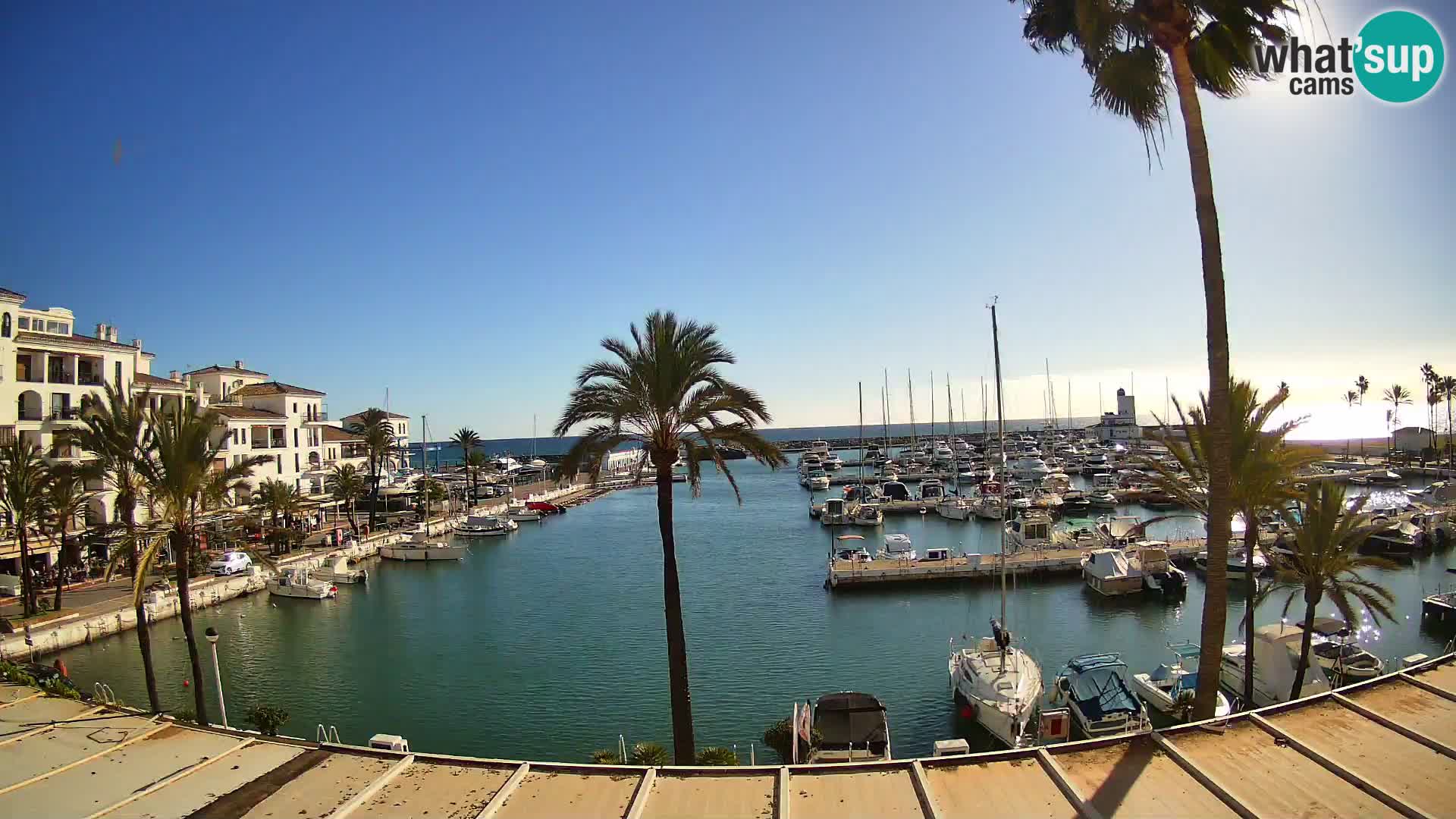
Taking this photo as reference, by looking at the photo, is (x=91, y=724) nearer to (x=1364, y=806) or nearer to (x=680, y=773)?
(x=680, y=773)

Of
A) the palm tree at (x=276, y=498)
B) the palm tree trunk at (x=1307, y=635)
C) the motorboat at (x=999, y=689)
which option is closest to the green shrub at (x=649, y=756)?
the motorboat at (x=999, y=689)

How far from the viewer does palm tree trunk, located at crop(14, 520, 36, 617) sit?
98.8 ft

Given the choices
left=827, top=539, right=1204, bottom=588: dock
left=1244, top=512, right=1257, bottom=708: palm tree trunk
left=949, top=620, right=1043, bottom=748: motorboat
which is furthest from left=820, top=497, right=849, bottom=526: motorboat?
left=1244, top=512, right=1257, bottom=708: palm tree trunk

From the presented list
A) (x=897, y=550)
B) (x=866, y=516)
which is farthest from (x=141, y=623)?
(x=866, y=516)

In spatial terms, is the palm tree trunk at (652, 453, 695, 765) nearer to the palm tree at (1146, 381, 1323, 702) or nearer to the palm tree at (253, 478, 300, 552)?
the palm tree at (1146, 381, 1323, 702)

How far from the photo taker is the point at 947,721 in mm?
22250

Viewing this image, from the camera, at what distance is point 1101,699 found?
20.2 meters

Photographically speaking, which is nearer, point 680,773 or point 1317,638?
point 680,773

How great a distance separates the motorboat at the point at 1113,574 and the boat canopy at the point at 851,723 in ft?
79.1

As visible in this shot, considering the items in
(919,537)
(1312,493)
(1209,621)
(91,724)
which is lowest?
(919,537)

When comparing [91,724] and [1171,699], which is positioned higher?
[91,724]

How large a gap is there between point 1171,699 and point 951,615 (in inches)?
557

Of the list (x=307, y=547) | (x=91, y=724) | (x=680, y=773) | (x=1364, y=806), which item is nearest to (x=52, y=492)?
(x=307, y=547)

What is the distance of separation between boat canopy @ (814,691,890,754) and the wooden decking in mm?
8717
